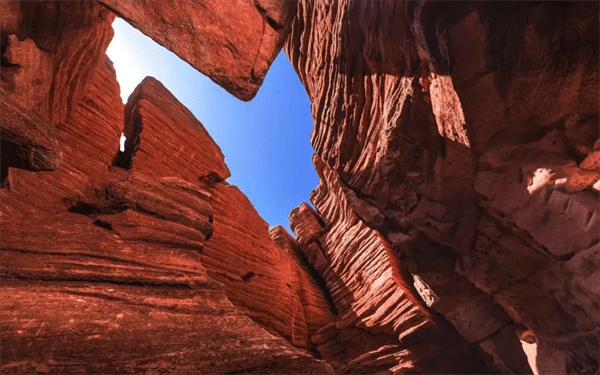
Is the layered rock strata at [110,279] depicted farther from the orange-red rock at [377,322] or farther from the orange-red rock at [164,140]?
the orange-red rock at [377,322]

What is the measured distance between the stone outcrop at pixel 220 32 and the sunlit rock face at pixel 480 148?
9.47ft

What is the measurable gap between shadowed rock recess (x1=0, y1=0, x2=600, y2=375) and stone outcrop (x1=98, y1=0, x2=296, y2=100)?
0.03m

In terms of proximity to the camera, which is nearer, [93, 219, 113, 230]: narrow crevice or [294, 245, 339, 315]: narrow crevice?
[93, 219, 113, 230]: narrow crevice

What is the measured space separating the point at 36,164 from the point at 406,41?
6711 millimetres

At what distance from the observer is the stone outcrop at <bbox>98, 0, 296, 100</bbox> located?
4.38 metres

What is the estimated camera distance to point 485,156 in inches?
274

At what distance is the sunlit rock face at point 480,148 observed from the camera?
5.83 metres

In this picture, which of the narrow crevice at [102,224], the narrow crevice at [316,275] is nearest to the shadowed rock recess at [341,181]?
the narrow crevice at [102,224]

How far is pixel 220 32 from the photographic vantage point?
4.82 m

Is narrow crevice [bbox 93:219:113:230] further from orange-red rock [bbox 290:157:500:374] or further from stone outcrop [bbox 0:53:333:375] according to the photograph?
orange-red rock [bbox 290:157:500:374]

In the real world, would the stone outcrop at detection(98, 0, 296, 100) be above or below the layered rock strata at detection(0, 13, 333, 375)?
above

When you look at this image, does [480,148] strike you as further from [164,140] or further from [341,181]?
[164,140]

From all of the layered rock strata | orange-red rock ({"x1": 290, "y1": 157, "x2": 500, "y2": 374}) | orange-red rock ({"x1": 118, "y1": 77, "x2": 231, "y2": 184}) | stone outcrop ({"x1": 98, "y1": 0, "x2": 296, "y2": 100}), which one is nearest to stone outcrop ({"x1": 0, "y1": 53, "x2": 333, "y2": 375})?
the layered rock strata

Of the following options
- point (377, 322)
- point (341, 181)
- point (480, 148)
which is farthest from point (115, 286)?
point (377, 322)
